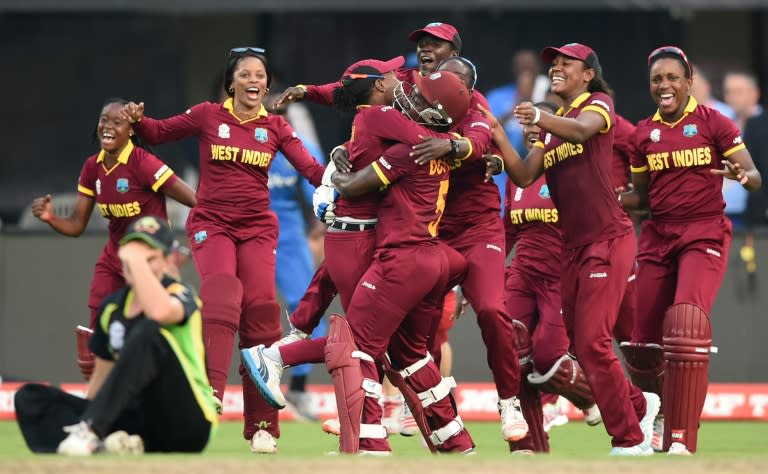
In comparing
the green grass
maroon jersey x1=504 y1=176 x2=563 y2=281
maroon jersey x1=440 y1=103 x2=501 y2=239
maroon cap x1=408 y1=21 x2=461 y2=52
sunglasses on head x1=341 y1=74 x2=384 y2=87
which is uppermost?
maroon cap x1=408 y1=21 x2=461 y2=52

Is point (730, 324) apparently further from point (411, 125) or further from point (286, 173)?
point (411, 125)

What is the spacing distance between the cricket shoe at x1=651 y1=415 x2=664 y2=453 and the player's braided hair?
2.94 meters

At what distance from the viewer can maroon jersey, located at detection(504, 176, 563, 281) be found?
1174cm

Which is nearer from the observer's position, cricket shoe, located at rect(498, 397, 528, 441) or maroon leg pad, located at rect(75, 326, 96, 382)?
cricket shoe, located at rect(498, 397, 528, 441)

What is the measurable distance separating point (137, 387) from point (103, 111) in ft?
12.5

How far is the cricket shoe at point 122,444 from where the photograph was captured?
867 cm

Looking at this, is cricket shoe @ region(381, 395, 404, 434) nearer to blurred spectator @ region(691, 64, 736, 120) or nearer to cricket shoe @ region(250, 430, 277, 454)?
cricket shoe @ region(250, 430, 277, 454)

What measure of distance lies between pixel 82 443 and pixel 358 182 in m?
2.43

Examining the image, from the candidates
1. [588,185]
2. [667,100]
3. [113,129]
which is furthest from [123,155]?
[667,100]

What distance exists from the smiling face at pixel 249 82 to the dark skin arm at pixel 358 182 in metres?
1.46

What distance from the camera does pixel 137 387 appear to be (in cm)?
858

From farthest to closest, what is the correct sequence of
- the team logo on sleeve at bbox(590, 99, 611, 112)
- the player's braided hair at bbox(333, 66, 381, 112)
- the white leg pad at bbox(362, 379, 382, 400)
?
the player's braided hair at bbox(333, 66, 381, 112)
the team logo on sleeve at bbox(590, 99, 611, 112)
the white leg pad at bbox(362, 379, 382, 400)

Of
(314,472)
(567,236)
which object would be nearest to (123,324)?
(314,472)

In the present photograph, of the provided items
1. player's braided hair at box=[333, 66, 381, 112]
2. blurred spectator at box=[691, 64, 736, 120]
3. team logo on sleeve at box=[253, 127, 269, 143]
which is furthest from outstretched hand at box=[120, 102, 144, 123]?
blurred spectator at box=[691, 64, 736, 120]
